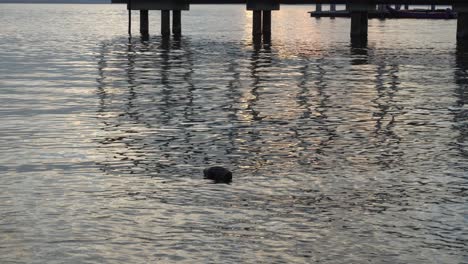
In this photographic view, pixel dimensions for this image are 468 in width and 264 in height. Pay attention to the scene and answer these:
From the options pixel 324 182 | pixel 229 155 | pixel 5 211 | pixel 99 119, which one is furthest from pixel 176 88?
pixel 5 211

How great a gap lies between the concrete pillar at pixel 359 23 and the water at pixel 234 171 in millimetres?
58277

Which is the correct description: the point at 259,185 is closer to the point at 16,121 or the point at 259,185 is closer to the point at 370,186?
the point at 370,186

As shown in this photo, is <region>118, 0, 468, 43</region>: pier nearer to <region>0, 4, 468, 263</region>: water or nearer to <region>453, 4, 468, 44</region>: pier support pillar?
<region>453, 4, 468, 44</region>: pier support pillar

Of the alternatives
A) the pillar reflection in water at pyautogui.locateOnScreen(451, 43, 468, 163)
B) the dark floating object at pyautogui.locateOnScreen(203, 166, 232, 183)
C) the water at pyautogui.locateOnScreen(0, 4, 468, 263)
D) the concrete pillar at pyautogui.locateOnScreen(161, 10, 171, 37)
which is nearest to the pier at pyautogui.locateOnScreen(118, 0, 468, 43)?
the concrete pillar at pyautogui.locateOnScreen(161, 10, 171, 37)

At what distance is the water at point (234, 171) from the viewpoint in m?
18.1

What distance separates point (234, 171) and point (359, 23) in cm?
8805

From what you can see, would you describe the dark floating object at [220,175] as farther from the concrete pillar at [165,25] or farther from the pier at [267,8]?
the concrete pillar at [165,25]

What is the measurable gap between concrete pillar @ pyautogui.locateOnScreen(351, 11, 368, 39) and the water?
5828cm

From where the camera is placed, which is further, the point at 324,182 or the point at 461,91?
the point at 461,91

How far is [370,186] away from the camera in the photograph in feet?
77.2

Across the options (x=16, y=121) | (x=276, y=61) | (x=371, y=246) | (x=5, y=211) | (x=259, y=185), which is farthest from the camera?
(x=276, y=61)

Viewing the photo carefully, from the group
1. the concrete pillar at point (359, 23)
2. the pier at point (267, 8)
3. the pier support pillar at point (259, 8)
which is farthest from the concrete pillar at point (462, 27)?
the pier support pillar at point (259, 8)

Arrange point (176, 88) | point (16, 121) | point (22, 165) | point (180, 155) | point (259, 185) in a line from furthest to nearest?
1. point (176, 88)
2. point (16, 121)
3. point (180, 155)
4. point (22, 165)
5. point (259, 185)

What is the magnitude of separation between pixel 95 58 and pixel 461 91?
33.9 metres
